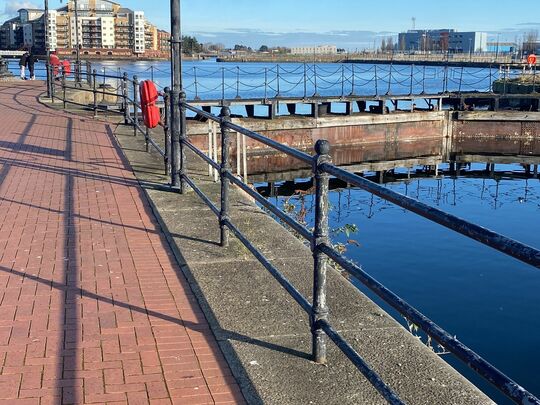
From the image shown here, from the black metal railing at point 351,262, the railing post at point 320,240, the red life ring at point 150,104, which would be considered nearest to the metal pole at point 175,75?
the black metal railing at point 351,262

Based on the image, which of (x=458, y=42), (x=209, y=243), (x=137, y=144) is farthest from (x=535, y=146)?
(x=458, y=42)

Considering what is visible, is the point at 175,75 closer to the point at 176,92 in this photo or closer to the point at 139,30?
the point at 176,92

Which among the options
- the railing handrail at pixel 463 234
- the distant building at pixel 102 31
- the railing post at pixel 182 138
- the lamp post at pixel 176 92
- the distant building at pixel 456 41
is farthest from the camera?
the distant building at pixel 456 41

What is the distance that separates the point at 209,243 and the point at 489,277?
782 cm

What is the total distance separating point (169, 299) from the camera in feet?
15.5

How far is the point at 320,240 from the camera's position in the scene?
11.5 ft

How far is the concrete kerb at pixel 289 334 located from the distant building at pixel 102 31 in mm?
102808

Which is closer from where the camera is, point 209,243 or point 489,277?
point 209,243

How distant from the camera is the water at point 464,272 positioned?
31.6 feet

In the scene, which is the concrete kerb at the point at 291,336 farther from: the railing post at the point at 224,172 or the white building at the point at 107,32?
the white building at the point at 107,32

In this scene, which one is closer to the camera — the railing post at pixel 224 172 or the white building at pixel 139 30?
the railing post at pixel 224 172

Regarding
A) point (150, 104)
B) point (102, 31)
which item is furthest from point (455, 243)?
point (102, 31)

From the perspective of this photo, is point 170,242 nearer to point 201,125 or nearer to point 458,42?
point 201,125

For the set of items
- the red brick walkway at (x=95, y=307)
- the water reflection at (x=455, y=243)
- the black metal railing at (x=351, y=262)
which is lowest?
the water reflection at (x=455, y=243)
